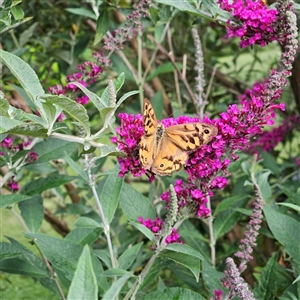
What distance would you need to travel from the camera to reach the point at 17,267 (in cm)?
126

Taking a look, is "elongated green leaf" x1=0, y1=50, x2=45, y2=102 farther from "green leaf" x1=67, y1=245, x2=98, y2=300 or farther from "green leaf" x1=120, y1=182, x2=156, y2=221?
"green leaf" x1=120, y1=182, x2=156, y2=221

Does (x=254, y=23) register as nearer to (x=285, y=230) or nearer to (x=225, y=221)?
(x=285, y=230)

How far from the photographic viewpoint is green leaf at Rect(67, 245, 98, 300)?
22.8 inches

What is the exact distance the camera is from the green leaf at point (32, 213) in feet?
4.48

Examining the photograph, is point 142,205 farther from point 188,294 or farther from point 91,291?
point 91,291

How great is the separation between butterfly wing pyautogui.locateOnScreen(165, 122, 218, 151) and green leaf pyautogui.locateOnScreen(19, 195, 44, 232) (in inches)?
22.1

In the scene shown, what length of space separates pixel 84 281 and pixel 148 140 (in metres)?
0.37

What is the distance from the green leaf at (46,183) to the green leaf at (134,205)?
0.53 ft

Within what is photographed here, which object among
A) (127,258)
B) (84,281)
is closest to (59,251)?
(127,258)

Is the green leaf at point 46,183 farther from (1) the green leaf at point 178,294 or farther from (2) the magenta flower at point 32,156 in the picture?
(1) the green leaf at point 178,294

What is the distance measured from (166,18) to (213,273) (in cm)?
62

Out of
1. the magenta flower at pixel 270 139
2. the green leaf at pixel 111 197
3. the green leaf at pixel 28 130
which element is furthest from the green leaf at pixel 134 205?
the magenta flower at pixel 270 139

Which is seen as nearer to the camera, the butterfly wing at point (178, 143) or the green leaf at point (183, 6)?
the butterfly wing at point (178, 143)

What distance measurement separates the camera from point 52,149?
4.40 feet
